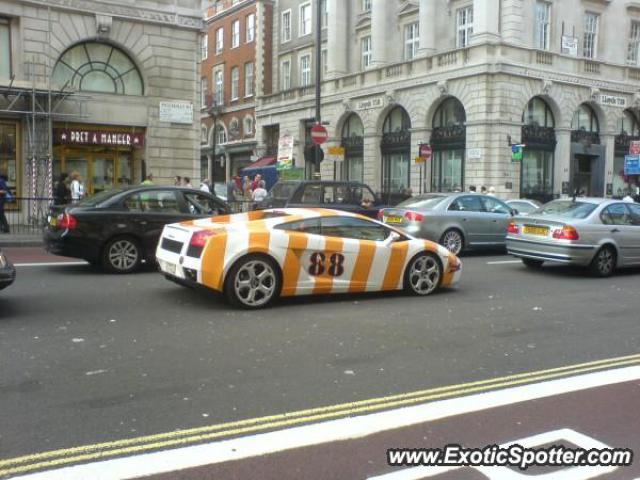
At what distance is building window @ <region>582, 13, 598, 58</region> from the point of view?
3819 centimetres

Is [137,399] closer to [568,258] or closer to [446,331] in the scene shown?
[446,331]

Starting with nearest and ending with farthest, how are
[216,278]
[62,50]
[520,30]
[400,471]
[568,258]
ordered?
[400,471] → [216,278] → [568,258] → [62,50] → [520,30]

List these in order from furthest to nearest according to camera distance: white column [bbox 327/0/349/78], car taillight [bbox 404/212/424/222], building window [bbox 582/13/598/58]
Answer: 1. white column [bbox 327/0/349/78]
2. building window [bbox 582/13/598/58]
3. car taillight [bbox 404/212/424/222]

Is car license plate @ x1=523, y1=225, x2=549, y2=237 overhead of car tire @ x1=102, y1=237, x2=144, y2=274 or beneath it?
overhead

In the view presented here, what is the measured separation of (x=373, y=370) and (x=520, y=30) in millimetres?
32282

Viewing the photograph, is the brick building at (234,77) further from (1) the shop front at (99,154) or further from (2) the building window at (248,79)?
(1) the shop front at (99,154)

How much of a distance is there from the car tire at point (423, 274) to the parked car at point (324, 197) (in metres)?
6.16

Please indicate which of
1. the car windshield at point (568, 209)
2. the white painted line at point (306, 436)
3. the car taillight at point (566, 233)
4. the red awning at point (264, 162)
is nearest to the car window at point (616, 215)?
the car windshield at point (568, 209)

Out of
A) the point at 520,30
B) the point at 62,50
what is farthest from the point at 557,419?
the point at 520,30

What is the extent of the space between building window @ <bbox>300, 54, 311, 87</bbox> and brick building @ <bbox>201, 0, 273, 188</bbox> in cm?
395

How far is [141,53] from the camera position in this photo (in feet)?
77.7

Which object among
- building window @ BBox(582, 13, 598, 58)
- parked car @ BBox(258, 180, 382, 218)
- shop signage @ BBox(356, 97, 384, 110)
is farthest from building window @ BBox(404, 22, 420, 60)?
parked car @ BBox(258, 180, 382, 218)

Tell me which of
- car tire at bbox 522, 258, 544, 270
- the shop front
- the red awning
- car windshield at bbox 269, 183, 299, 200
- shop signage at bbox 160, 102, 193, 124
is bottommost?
car tire at bbox 522, 258, 544, 270

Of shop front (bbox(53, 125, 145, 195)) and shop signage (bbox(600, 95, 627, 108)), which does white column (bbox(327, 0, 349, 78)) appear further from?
shop front (bbox(53, 125, 145, 195))
